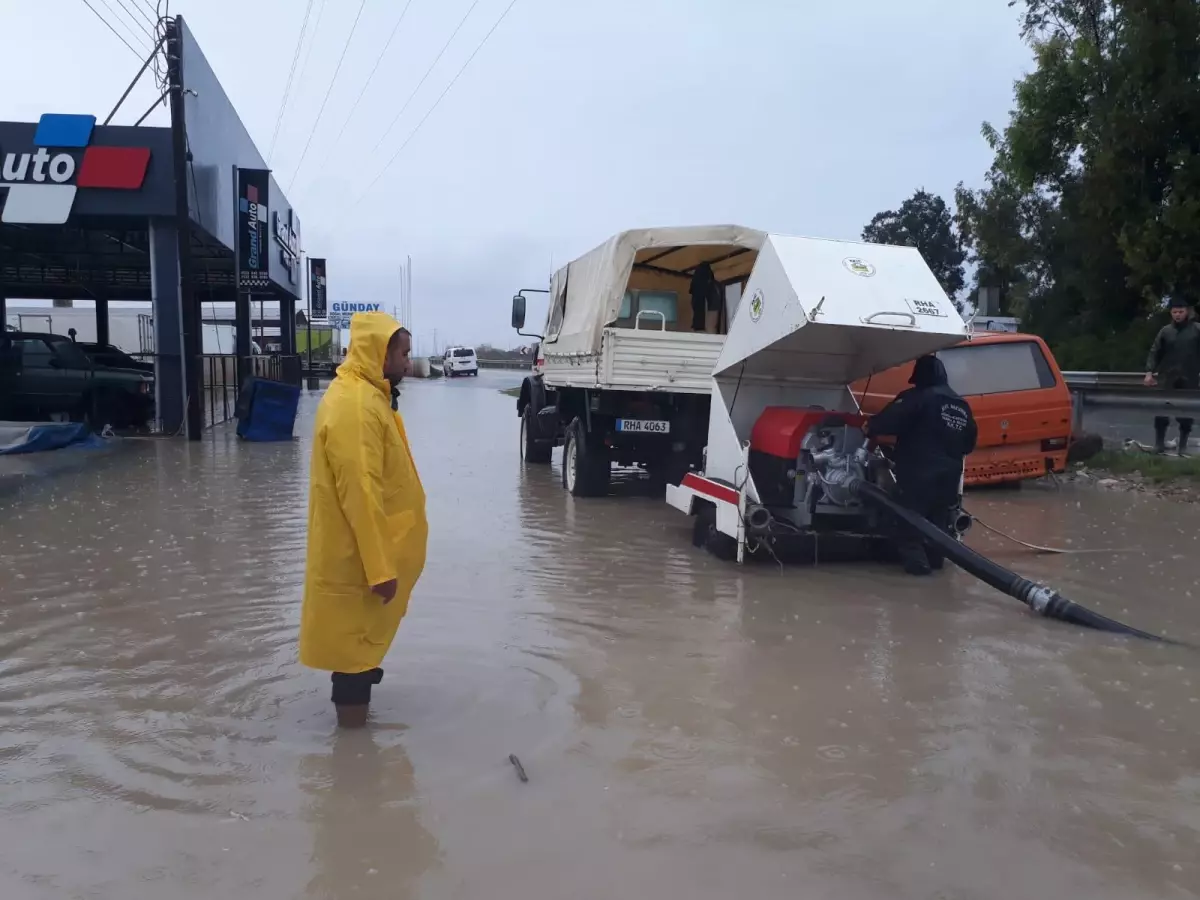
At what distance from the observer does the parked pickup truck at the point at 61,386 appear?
17.0m

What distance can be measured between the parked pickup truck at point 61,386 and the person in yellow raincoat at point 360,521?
48.8 ft

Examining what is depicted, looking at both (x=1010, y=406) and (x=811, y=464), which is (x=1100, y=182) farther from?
(x=811, y=464)

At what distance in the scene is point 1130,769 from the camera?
167 inches

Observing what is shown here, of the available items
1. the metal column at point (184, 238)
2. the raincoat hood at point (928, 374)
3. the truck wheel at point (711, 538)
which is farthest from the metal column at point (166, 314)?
the raincoat hood at point (928, 374)

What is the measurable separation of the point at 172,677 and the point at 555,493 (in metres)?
7.00

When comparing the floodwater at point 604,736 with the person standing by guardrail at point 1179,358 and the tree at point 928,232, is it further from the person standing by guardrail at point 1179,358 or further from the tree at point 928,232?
the tree at point 928,232

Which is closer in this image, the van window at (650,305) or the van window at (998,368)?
the van window at (998,368)

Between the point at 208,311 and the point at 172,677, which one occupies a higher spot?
the point at 208,311

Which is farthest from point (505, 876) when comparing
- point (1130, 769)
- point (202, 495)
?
point (202, 495)

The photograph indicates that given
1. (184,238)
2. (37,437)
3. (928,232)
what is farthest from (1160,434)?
(928,232)

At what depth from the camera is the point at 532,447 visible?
586 inches

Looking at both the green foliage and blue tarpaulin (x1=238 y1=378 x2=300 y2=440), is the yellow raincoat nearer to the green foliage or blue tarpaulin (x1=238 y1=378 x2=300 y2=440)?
blue tarpaulin (x1=238 y1=378 x2=300 y2=440)

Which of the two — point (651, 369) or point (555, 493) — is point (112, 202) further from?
point (651, 369)

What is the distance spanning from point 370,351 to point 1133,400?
1049cm
